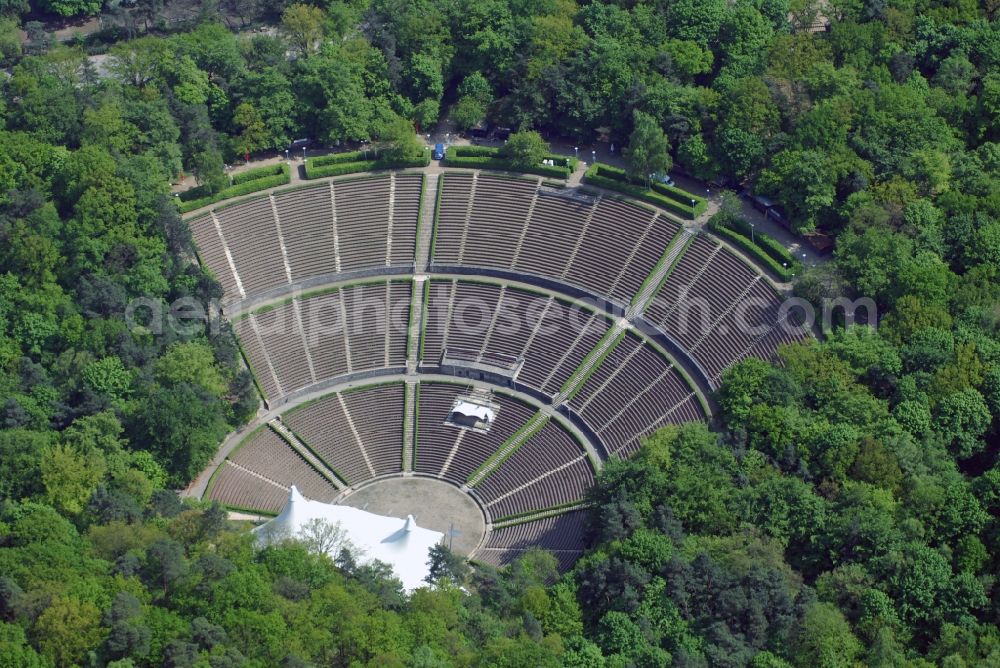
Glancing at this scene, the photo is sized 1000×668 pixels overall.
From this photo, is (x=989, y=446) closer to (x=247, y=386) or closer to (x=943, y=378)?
(x=943, y=378)

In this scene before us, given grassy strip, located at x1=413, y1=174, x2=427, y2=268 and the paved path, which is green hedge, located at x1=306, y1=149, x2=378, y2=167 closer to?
grassy strip, located at x1=413, y1=174, x2=427, y2=268

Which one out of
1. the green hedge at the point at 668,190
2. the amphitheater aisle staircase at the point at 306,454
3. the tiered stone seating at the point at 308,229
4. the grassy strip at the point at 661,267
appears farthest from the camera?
the tiered stone seating at the point at 308,229

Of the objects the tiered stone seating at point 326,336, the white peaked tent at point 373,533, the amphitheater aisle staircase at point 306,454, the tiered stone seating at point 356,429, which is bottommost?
the white peaked tent at point 373,533

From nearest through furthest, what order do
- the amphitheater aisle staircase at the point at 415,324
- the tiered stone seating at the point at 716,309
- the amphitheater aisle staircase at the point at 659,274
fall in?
the tiered stone seating at the point at 716,309, the amphitheater aisle staircase at the point at 659,274, the amphitheater aisle staircase at the point at 415,324

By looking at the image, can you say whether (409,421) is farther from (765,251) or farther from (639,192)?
(765,251)

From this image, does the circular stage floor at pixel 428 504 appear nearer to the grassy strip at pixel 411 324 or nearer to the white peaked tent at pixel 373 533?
the white peaked tent at pixel 373 533

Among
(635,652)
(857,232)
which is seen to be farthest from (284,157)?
(635,652)

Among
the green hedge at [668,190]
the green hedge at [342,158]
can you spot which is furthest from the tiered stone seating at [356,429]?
the green hedge at [668,190]

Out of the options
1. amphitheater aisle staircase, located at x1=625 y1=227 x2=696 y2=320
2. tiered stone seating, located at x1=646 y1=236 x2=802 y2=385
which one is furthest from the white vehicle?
tiered stone seating, located at x1=646 y1=236 x2=802 y2=385

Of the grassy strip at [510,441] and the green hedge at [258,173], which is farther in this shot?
the green hedge at [258,173]
